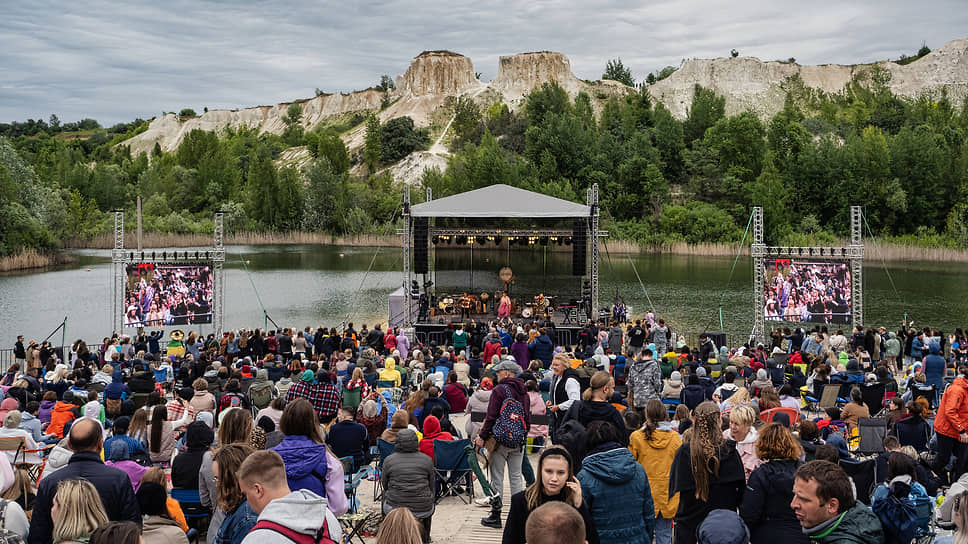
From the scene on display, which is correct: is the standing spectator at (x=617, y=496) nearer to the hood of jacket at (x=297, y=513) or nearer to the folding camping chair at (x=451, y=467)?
the hood of jacket at (x=297, y=513)

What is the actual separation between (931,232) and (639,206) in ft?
64.3

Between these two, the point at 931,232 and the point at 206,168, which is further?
the point at 206,168

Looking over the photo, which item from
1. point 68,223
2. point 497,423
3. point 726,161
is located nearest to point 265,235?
point 68,223

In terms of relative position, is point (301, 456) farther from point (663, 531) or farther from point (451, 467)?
point (451, 467)

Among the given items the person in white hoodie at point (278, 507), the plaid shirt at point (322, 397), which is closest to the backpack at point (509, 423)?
the plaid shirt at point (322, 397)

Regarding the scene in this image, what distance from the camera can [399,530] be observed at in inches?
99.0

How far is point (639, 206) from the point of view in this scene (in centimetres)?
5812

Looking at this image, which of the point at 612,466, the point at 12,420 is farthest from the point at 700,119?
the point at 612,466

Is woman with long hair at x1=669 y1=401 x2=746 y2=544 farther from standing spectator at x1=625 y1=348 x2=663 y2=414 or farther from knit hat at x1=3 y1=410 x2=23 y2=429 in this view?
knit hat at x1=3 y1=410 x2=23 y2=429

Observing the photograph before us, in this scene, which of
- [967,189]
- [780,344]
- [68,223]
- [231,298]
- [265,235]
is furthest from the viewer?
[265,235]

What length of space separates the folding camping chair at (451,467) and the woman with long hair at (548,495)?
319 centimetres

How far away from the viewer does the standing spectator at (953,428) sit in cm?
613

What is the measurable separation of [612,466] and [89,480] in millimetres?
2406

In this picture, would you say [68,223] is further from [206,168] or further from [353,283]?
[206,168]
